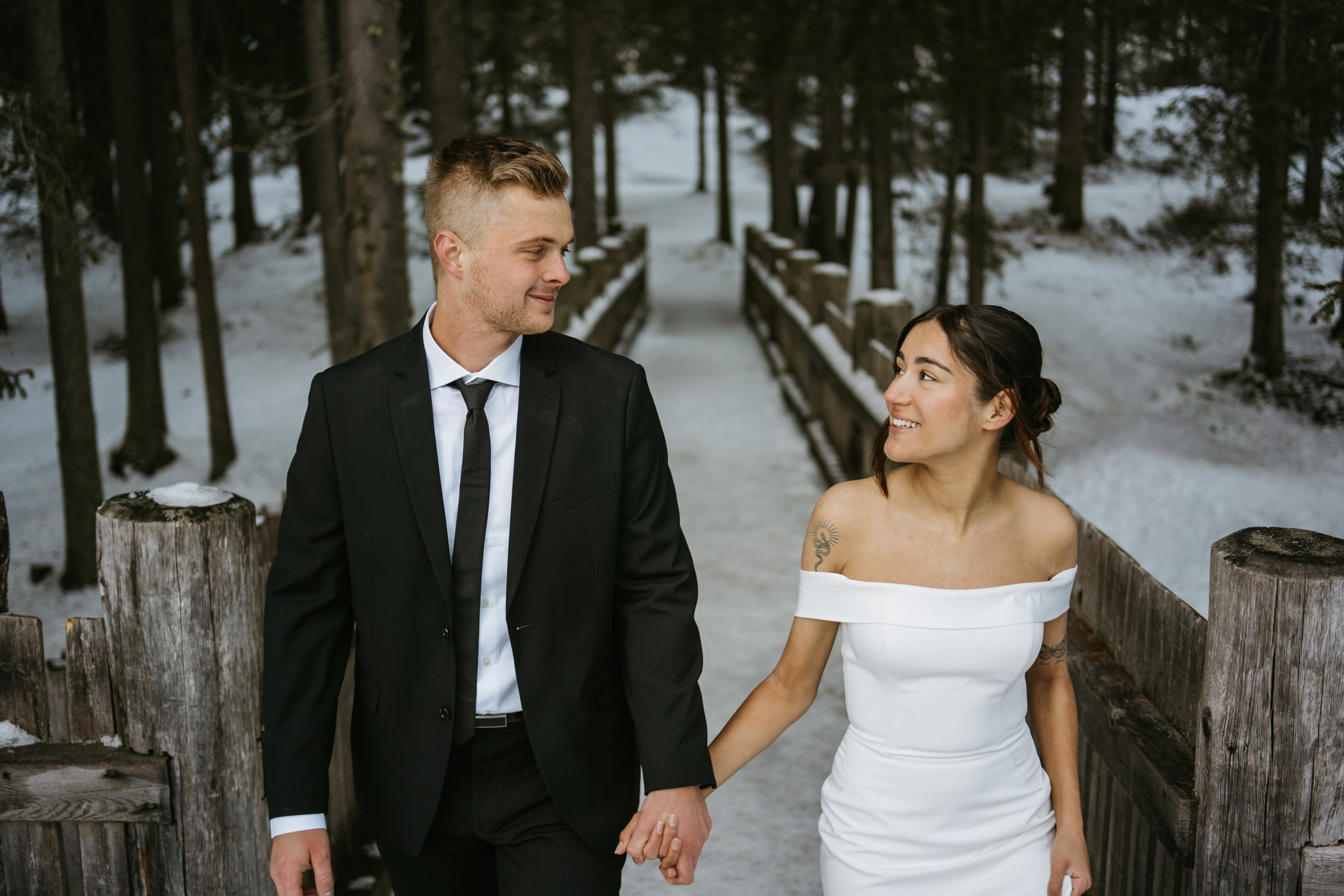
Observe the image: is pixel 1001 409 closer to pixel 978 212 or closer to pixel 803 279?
pixel 803 279

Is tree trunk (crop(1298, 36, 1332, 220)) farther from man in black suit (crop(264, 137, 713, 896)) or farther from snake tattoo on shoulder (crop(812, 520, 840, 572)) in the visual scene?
man in black suit (crop(264, 137, 713, 896))

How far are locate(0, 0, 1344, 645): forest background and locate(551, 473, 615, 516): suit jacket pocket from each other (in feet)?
13.2

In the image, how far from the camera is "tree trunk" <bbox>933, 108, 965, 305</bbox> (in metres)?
15.9

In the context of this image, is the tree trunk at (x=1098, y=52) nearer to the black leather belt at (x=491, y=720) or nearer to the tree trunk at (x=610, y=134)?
the tree trunk at (x=610, y=134)

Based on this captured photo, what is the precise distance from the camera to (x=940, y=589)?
2.46 meters

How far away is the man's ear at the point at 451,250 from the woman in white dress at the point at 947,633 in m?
0.96

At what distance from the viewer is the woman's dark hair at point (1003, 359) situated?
2.42 m

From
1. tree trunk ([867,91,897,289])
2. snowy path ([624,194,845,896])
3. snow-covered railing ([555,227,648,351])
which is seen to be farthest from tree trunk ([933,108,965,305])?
snow-covered railing ([555,227,648,351])

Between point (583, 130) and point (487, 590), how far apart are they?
58.2 feet

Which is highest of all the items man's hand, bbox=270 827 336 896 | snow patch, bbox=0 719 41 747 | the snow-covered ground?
snow patch, bbox=0 719 41 747

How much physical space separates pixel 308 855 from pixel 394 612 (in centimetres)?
56

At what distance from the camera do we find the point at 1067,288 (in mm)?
21125

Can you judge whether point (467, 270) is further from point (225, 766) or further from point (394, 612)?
point (225, 766)

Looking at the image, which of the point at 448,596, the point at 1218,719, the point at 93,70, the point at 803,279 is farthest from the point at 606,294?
the point at 1218,719
